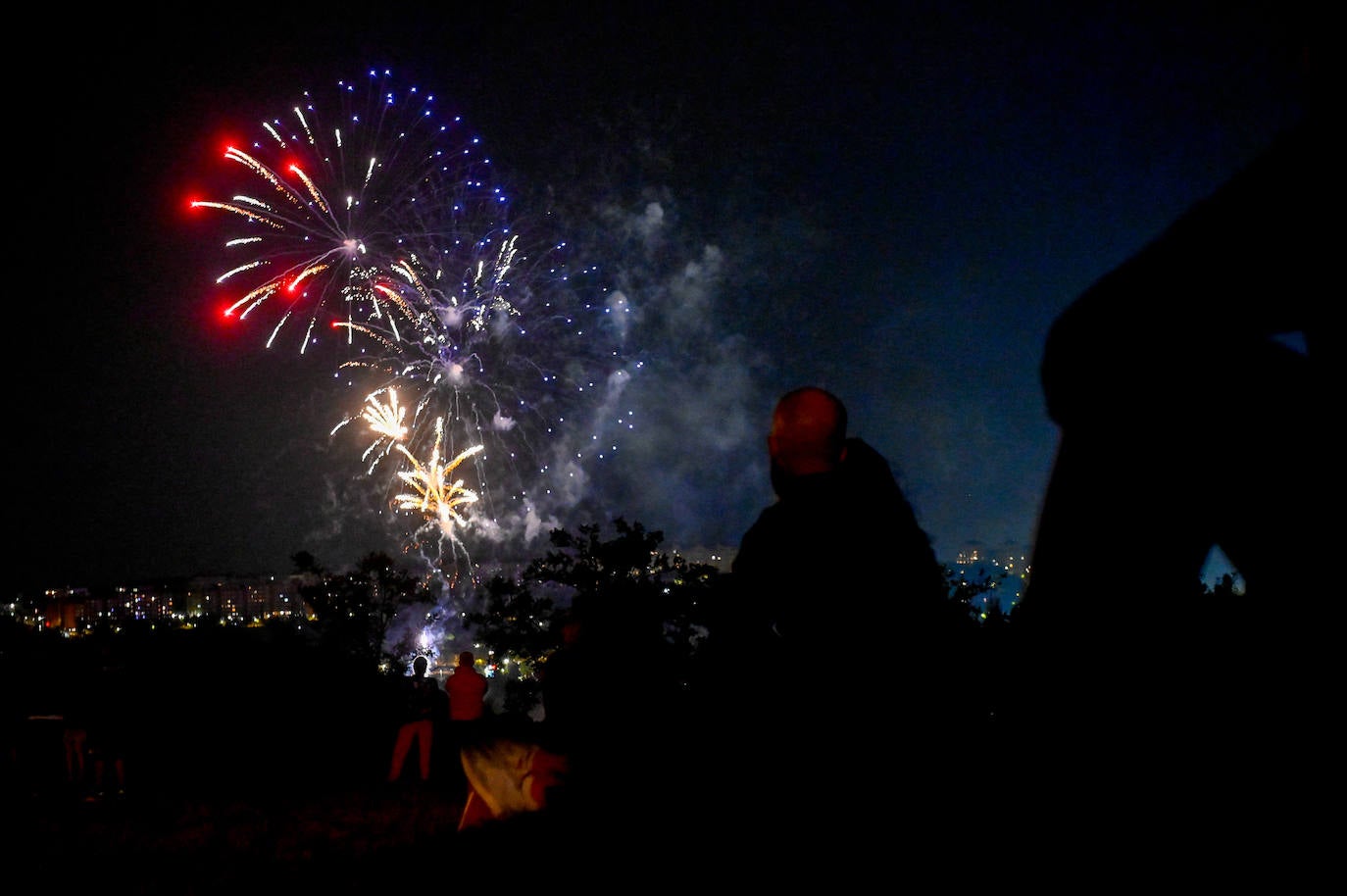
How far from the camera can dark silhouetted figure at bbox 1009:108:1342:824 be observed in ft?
2.35

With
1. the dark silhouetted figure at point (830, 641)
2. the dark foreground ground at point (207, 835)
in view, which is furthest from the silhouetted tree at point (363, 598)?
the dark silhouetted figure at point (830, 641)

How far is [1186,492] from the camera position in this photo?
78cm

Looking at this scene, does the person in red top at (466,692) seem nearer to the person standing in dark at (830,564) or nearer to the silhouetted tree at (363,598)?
the person standing in dark at (830,564)

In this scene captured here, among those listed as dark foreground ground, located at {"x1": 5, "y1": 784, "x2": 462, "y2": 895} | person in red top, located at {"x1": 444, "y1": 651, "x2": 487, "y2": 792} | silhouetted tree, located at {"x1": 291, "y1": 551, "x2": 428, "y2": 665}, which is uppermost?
silhouetted tree, located at {"x1": 291, "y1": 551, "x2": 428, "y2": 665}

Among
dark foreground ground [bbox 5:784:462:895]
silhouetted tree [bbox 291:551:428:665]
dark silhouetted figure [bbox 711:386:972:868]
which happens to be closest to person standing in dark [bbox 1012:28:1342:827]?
dark silhouetted figure [bbox 711:386:972:868]

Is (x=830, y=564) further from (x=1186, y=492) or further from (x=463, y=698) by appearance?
(x=463, y=698)

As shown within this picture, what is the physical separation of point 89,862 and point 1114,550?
9.12m

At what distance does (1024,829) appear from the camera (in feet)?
3.25

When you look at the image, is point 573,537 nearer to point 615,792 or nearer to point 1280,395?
point 615,792

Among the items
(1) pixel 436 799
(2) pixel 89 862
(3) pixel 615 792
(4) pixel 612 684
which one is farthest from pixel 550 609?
(3) pixel 615 792

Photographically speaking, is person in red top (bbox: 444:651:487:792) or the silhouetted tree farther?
the silhouetted tree

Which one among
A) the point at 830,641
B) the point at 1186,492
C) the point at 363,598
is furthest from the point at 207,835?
the point at 363,598

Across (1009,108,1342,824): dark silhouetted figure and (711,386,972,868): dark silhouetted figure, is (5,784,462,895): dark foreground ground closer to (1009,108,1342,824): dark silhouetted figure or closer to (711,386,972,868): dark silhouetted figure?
(711,386,972,868): dark silhouetted figure

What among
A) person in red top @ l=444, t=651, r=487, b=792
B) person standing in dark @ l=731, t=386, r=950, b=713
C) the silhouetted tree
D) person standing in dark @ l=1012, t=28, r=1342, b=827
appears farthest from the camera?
the silhouetted tree
